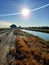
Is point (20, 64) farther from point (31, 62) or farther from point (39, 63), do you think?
point (39, 63)

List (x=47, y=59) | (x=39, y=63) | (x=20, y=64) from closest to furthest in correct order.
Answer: (x=20, y=64) → (x=39, y=63) → (x=47, y=59)

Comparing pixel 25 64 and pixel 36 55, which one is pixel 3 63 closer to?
pixel 25 64

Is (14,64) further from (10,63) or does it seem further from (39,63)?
(39,63)

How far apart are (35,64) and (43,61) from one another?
1471mm

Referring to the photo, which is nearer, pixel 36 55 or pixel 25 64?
pixel 25 64

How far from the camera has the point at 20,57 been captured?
1252 cm

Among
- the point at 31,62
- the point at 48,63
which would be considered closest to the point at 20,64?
the point at 31,62

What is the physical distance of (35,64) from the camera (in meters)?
10.3

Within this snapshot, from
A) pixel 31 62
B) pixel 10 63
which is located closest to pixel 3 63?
pixel 10 63

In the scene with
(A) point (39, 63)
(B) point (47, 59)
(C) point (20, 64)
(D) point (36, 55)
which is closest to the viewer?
(C) point (20, 64)

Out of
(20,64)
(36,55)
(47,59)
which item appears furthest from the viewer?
(36,55)

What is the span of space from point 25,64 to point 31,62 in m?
0.71

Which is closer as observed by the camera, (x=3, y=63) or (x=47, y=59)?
(x=3, y=63)

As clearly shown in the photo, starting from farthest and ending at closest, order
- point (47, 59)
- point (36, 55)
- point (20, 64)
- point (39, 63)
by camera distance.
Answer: point (36, 55), point (47, 59), point (39, 63), point (20, 64)
